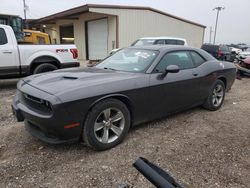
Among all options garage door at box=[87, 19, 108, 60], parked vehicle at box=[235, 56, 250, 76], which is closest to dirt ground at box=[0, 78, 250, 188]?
parked vehicle at box=[235, 56, 250, 76]

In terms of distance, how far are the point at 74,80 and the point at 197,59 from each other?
9.35ft

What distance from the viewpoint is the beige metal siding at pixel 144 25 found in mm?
15512

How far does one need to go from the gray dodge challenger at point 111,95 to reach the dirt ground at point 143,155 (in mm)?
290

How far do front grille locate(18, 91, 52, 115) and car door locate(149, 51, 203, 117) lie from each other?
165cm

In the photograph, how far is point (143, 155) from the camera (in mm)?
3295

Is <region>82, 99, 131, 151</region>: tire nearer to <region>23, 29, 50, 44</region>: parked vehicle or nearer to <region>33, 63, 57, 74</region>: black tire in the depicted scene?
<region>33, 63, 57, 74</region>: black tire

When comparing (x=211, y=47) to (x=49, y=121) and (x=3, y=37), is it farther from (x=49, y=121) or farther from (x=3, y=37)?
(x=49, y=121)

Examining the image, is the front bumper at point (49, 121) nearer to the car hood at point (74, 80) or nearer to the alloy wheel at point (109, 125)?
the car hood at point (74, 80)

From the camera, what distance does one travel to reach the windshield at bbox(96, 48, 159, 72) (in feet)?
13.2

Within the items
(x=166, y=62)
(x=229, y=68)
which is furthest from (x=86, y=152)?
(x=229, y=68)

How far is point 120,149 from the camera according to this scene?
344cm

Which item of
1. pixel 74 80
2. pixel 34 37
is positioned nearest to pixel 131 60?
pixel 74 80

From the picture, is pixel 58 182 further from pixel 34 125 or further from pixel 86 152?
pixel 34 125

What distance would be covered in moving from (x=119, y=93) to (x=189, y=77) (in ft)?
5.81
